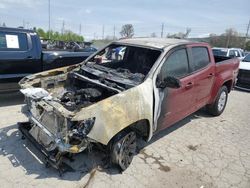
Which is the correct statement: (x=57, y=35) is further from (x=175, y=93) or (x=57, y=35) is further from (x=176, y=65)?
(x=175, y=93)

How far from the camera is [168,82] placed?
3.92 meters

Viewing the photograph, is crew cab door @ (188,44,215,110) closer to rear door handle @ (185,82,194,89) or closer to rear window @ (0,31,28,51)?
rear door handle @ (185,82,194,89)

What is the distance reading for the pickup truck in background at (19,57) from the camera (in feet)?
20.1

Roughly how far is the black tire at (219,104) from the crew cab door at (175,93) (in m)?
1.54

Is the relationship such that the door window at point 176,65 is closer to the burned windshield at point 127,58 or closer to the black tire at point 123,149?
the burned windshield at point 127,58

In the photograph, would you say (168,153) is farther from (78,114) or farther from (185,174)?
(78,114)

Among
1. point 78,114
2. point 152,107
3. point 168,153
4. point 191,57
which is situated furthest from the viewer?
point 191,57

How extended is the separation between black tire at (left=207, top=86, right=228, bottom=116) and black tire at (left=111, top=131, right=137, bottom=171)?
10.6ft

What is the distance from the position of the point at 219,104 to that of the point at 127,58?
9.55 ft

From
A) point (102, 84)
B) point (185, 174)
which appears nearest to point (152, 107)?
point (102, 84)

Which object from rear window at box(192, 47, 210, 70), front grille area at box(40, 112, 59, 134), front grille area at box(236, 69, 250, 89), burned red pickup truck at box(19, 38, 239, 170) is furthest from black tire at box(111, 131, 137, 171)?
front grille area at box(236, 69, 250, 89)

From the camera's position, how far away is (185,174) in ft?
13.0

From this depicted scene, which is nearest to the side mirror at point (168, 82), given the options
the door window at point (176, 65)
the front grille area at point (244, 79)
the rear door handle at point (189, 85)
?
the door window at point (176, 65)

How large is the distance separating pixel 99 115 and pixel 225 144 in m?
3.10
